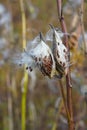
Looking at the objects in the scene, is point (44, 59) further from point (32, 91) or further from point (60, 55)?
point (32, 91)

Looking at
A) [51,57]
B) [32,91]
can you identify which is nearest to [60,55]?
[51,57]

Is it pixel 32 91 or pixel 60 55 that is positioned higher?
pixel 60 55

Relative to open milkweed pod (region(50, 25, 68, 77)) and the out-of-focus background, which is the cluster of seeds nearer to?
open milkweed pod (region(50, 25, 68, 77))

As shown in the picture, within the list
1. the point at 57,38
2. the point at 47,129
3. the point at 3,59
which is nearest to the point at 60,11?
the point at 57,38

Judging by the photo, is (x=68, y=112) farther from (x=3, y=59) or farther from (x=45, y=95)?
(x=45, y=95)

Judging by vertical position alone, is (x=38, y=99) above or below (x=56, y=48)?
below
